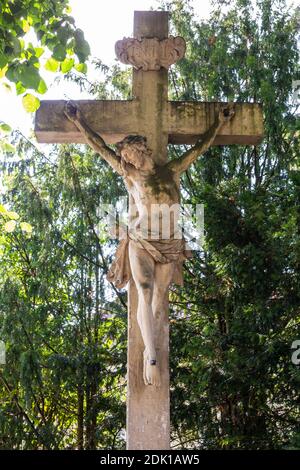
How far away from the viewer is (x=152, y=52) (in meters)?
6.64

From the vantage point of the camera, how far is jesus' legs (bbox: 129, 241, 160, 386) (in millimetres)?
5574

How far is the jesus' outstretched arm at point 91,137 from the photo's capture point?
6354mm

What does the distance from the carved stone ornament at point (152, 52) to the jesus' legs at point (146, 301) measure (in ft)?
5.55

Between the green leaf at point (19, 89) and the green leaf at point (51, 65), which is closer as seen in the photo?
the green leaf at point (19, 89)

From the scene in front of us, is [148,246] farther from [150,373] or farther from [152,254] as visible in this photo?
[150,373]

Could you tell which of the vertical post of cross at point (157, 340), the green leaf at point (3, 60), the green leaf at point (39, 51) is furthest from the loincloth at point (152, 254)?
the green leaf at point (39, 51)

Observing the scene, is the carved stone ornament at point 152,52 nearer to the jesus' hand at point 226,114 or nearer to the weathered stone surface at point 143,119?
the weathered stone surface at point 143,119

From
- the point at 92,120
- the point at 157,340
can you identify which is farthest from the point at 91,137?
the point at 157,340

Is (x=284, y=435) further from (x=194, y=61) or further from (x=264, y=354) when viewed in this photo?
(x=194, y=61)

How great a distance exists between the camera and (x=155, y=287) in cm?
587

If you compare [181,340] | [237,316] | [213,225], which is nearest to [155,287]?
[213,225]

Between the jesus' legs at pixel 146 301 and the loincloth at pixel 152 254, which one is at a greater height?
the loincloth at pixel 152 254

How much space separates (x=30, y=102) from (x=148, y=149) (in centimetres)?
109

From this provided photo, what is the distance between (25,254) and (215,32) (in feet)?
14.6
